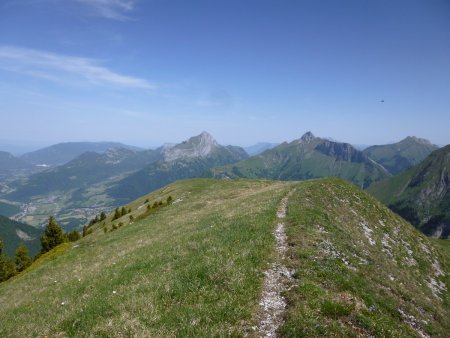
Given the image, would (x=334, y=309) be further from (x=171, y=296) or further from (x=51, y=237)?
(x=51, y=237)

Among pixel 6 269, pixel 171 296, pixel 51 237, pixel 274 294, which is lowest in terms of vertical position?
pixel 6 269

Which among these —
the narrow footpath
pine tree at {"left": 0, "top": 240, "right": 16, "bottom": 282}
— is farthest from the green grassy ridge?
pine tree at {"left": 0, "top": 240, "right": 16, "bottom": 282}

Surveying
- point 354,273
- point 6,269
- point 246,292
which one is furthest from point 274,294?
point 6,269

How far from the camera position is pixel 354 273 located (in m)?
18.5

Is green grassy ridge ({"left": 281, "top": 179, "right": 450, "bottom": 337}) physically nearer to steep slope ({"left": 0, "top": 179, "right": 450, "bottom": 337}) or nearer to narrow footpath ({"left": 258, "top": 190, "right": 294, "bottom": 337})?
steep slope ({"left": 0, "top": 179, "right": 450, "bottom": 337})

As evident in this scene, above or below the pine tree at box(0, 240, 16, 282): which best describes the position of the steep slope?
Answer: above

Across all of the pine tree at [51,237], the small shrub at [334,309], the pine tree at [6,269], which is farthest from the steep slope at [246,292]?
the pine tree at [51,237]

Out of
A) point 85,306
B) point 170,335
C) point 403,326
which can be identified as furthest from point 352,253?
point 85,306

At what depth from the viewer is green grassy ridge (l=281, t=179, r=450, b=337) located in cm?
1295

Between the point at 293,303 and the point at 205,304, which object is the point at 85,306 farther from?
the point at 293,303

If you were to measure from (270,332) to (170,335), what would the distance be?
11.9 ft

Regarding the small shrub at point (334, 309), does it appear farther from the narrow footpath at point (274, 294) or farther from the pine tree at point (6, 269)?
the pine tree at point (6, 269)

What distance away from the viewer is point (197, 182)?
85.2 meters

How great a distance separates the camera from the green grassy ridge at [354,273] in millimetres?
12945
